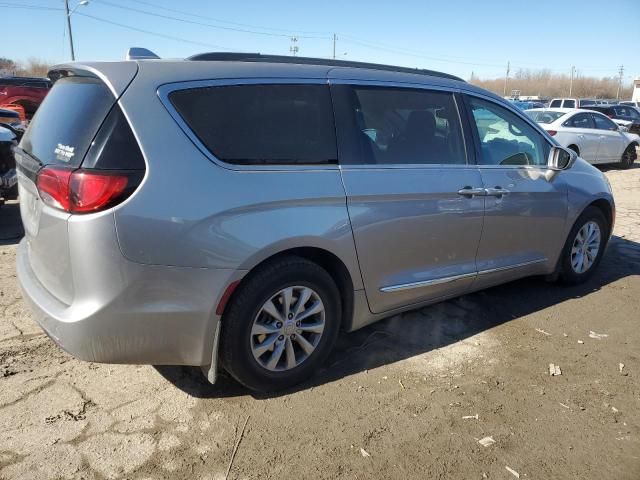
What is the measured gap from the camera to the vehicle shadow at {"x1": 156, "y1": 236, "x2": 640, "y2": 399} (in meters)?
3.18

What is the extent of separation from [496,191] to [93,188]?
2.75 meters

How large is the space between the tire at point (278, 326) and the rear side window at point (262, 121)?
59 centimetres

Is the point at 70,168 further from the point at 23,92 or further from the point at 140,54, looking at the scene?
the point at 23,92

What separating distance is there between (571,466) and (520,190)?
215 centimetres

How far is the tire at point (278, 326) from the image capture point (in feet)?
9.02

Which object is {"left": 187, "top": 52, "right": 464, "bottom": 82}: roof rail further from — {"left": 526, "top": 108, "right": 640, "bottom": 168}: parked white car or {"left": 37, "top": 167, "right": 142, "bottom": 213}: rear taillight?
{"left": 526, "top": 108, "right": 640, "bottom": 168}: parked white car

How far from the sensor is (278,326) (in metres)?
2.93

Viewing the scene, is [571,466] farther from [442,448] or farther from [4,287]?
[4,287]

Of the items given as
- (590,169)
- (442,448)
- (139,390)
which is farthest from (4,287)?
(590,169)

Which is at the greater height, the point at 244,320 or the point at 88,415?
the point at 244,320

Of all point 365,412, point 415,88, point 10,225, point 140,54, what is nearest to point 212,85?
point 140,54

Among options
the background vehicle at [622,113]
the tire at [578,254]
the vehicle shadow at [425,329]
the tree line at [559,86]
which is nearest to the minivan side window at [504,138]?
the tire at [578,254]

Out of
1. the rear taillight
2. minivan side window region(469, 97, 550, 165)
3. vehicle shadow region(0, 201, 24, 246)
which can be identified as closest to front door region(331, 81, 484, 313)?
minivan side window region(469, 97, 550, 165)

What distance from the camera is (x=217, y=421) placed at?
278 centimetres
